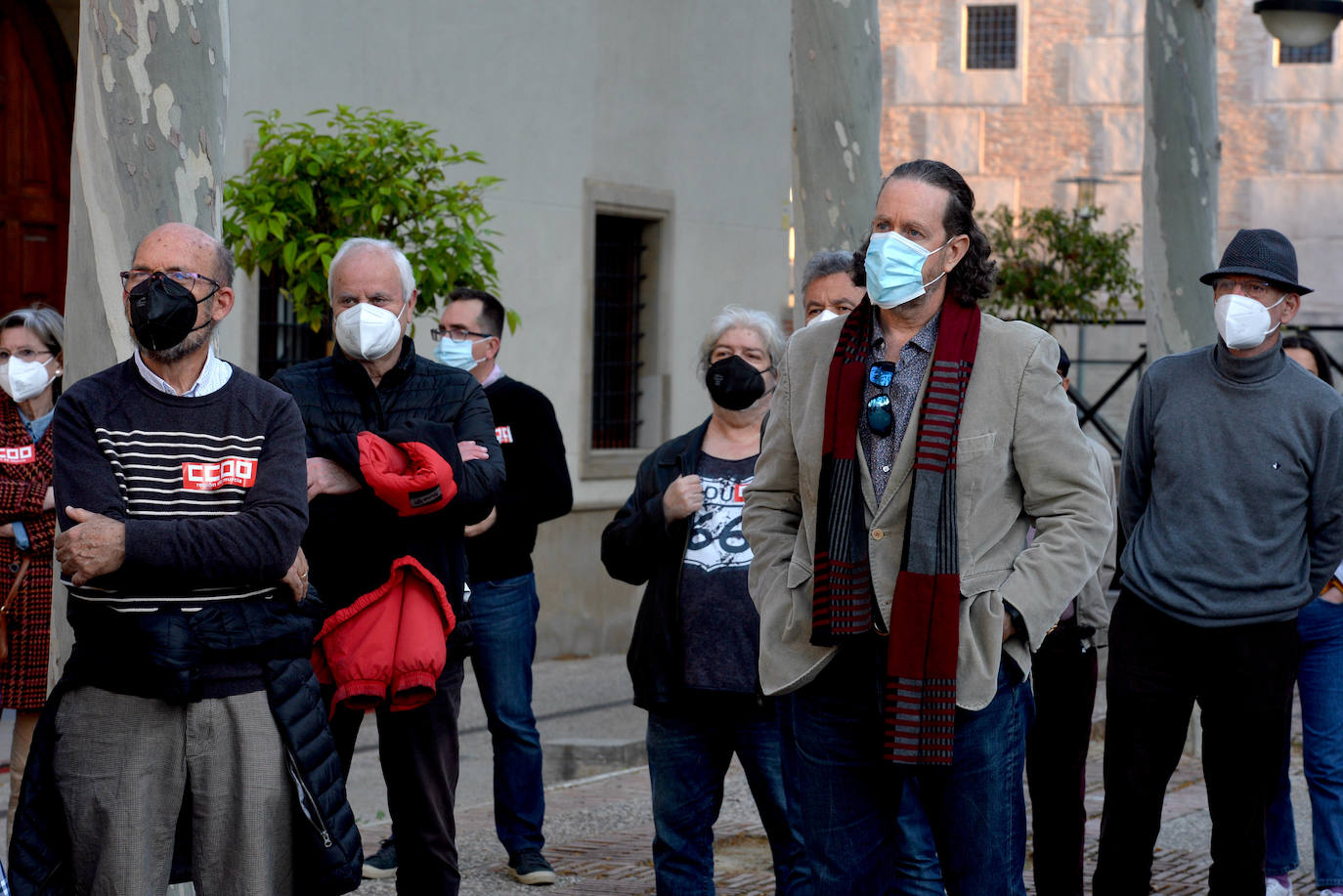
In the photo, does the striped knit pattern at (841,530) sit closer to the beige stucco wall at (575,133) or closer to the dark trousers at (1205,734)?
the dark trousers at (1205,734)

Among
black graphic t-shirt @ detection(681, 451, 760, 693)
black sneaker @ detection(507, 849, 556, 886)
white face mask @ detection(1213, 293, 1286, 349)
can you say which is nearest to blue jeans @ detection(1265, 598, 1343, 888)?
white face mask @ detection(1213, 293, 1286, 349)

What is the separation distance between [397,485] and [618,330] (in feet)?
32.3

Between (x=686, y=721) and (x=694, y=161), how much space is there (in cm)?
983

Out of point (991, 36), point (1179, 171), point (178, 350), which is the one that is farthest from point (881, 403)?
point (991, 36)

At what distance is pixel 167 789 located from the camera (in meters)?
3.95

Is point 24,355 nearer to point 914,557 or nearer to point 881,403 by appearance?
point 881,403

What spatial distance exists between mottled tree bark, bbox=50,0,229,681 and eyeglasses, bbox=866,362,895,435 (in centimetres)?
201

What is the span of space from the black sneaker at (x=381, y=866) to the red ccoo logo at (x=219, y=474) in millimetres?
2876

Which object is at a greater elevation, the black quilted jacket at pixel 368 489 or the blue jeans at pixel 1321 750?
the black quilted jacket at pixel 368 489

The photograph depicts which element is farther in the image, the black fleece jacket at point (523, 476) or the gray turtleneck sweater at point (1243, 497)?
the black fleece jacket at point (523, 476)

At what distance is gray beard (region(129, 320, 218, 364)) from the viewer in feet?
13.0

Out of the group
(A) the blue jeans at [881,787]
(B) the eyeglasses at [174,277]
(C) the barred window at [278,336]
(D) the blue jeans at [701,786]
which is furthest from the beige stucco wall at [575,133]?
(A) the blue jeans at [881,787]

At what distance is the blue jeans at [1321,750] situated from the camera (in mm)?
6484

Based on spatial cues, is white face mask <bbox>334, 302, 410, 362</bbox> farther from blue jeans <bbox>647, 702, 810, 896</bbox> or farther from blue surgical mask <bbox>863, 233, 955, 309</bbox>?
blue surgical mask <bbox>863, 233, 955, 309</bbox>
